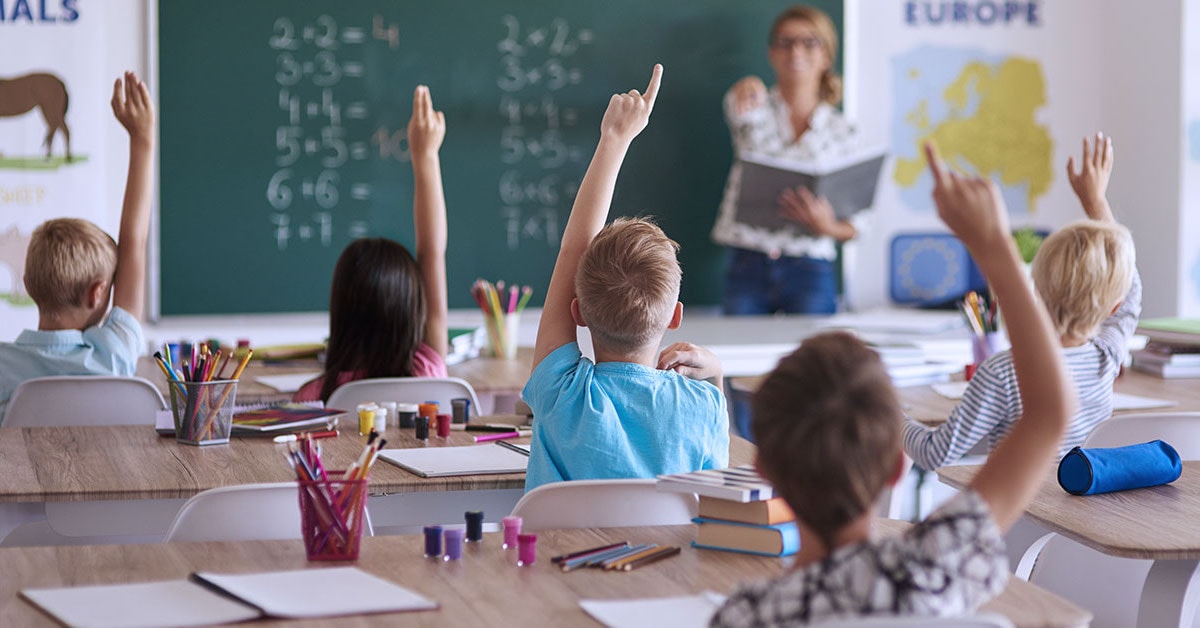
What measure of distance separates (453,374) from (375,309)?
76 cm

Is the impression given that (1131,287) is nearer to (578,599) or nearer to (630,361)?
(630,361)

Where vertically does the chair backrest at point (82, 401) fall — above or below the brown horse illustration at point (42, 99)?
below

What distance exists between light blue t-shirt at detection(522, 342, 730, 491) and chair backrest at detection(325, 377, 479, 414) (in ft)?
3.40

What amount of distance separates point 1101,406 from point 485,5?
3.75 meters

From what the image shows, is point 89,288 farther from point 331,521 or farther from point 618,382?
point 331,521

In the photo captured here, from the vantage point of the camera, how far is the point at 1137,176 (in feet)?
21.4

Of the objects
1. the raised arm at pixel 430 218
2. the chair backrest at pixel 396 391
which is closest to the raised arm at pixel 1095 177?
the chair backrest at pixel 396 391

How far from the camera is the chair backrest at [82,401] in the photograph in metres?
2.98

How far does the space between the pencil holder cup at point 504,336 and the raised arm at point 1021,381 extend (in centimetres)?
301

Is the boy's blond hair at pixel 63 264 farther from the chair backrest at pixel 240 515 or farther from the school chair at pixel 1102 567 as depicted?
the school chair at pixel 1102 567

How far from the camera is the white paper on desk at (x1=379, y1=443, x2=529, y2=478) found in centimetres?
231

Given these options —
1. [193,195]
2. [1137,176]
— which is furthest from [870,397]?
[1137,176]

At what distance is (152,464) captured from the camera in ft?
7.75

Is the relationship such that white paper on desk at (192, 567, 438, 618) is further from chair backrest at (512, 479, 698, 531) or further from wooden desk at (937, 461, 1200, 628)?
wooden desk at (937, 461, 1200, 628)
